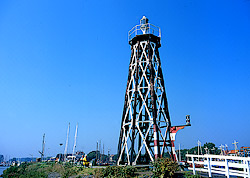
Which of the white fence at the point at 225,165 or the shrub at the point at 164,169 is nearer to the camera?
the white fence at the point at 225,165

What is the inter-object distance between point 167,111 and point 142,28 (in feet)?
36.9

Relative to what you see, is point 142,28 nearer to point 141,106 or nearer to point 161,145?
point 141,106

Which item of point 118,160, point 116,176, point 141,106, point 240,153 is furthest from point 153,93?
point 240,153

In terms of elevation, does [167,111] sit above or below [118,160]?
above

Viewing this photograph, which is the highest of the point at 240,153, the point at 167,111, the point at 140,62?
the point at 140,62

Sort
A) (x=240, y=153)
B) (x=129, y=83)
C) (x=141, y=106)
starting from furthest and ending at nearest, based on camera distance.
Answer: (x=240, y=153) < (x=129, y=83) < (x=141, y=106)

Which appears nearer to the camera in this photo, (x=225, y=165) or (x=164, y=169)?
(x=225, y=165)

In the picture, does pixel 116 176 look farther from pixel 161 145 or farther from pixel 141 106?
pixel 141 106

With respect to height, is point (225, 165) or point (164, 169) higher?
point (225, 165)

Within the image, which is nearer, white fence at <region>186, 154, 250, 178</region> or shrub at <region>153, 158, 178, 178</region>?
white fence at <region>186, 154, 250, 178</region>

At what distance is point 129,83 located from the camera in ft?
82.7

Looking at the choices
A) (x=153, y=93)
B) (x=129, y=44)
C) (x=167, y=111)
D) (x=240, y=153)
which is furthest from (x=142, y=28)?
(x=240, y=153)

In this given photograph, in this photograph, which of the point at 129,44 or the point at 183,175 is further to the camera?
the point at 129,44

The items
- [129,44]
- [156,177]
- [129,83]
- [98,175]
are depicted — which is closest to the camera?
[156,177]
